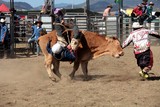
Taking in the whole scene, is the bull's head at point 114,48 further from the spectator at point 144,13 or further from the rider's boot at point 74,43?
the spectator at point 144,13

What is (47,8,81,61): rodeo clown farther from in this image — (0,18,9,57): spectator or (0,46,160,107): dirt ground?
(0,18,9,57): spectator

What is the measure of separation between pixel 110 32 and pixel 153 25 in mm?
2231

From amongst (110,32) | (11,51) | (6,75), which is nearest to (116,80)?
(6,75)

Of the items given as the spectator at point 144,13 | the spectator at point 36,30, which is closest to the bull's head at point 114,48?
the spectator at point 36,30

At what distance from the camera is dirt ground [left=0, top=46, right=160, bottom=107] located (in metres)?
6.74

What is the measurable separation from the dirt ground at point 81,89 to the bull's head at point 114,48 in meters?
0.56

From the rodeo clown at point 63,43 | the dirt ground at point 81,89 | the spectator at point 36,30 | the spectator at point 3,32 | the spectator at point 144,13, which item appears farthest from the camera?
the spectator at point 144,13

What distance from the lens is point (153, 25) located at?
848 inches

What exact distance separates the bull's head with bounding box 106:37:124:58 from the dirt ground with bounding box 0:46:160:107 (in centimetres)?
56

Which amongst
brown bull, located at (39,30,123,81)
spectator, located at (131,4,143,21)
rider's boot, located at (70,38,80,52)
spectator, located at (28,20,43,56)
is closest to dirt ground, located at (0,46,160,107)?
brown bull, located at (39,30,123,81)

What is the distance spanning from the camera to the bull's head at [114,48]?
32.0ft

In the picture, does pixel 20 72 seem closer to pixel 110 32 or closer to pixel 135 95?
pixel 135 95

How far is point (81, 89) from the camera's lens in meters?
8.08

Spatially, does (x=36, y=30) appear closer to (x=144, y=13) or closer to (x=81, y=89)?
(x=144, y=13)
